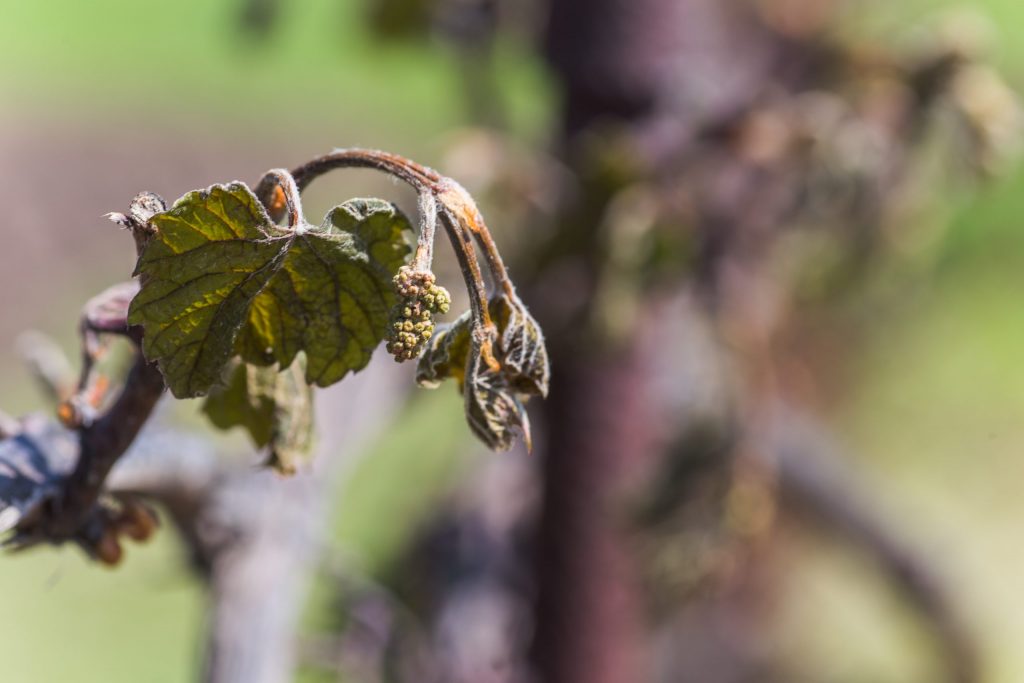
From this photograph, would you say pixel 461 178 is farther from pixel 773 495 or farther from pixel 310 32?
pixel 310 32

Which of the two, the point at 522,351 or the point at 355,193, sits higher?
the point at 522,351

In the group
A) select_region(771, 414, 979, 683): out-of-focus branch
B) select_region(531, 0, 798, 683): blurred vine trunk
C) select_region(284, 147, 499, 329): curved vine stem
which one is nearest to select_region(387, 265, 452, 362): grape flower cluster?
select_region(284, 147, 499, 329): curved vine stem

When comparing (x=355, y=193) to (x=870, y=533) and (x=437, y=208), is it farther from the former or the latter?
(x=437, y=208)

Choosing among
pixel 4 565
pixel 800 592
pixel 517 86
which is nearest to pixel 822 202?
pixel 800 592

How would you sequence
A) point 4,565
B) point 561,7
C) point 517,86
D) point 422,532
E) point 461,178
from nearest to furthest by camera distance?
point 461,178
point 561,7
point 422,532
point 4,565
point 517,86

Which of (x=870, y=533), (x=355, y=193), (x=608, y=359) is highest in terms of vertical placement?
(x=608, y=359)

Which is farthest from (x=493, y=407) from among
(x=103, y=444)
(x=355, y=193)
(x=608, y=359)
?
(x=355, y=193)
